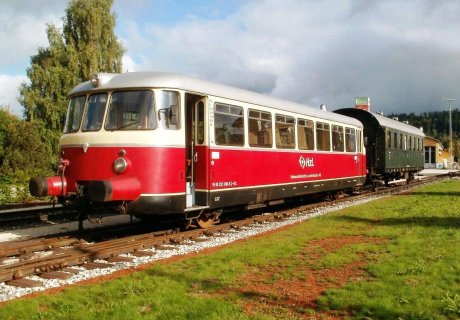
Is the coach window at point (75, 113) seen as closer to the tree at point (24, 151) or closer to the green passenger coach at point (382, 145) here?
the green passenger coach at point (382, 145)

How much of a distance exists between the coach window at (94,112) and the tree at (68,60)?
83.8ft

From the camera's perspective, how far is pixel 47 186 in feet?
30.7

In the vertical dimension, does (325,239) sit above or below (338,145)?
below

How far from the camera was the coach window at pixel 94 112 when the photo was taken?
9734 mm

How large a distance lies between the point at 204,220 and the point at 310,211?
4865mm

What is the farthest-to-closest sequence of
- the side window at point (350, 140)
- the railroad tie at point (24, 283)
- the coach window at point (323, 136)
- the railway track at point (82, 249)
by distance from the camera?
the side window at point (350, 140)
the coach window at point (323, 136)
the railway track at point (82, 249)
the railroad tie at point (24, 283)

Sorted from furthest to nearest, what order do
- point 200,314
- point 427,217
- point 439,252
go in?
point 427,217
point 439,252
point 200,314

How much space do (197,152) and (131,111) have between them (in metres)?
1.70

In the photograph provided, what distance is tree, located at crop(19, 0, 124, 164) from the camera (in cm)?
3462

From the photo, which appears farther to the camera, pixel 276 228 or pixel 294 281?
pixel 276 228

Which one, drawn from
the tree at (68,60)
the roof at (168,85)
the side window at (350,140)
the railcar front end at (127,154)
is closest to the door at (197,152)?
the roof at (168,85)

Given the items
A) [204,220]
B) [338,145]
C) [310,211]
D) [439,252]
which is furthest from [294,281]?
[338,145]

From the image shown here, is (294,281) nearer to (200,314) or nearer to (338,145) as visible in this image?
(200,314)

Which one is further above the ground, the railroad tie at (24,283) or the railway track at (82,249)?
the railway track at (82,249)
